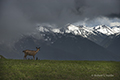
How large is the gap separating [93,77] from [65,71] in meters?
4.89

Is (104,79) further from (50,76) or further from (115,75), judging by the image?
(50,76)

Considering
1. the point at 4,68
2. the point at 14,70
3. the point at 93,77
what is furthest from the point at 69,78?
the point at 4,68

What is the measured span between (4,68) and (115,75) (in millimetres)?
18990

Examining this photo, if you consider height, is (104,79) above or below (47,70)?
below

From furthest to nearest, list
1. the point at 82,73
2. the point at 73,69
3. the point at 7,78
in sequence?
the point at 73,69
the point at 82,73
the point at 7,78

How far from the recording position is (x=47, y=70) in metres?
26.7

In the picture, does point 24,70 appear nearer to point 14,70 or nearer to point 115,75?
point 14,70

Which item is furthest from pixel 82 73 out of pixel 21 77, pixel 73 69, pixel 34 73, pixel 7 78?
pixel 7 78

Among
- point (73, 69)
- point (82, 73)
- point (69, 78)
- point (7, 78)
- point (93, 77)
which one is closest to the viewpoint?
point (7, 78)

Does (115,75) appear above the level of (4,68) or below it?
below

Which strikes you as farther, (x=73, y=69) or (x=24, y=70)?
(x=73, y=69)

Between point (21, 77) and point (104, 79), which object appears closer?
point (21, 77)

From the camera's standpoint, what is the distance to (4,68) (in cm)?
2502

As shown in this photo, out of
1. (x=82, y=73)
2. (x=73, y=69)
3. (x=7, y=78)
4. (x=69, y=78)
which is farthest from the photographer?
(x=73, y=69)
